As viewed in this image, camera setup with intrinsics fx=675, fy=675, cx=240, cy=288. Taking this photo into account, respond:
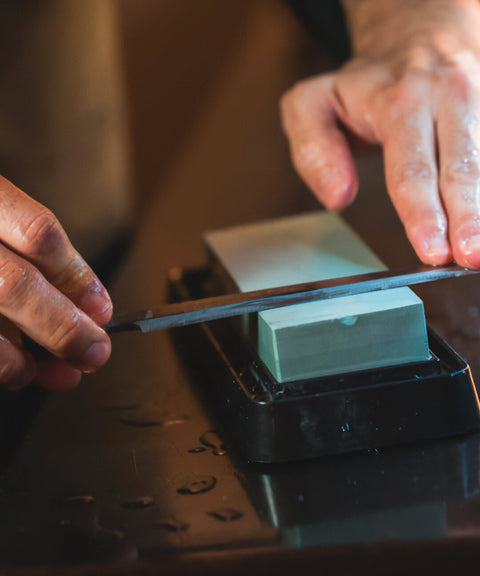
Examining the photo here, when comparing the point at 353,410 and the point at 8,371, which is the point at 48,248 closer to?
the point at 8,371

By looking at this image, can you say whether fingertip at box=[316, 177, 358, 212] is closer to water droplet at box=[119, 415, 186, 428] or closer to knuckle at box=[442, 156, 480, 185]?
knuckle at box=[442, 156, 480, 185]

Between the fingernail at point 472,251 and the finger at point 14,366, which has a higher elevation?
the finger at point 14,366

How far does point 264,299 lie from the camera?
574 mm

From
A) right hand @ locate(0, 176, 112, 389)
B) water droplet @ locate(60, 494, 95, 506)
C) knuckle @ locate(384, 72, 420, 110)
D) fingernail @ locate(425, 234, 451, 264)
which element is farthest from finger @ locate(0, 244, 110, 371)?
knuckle @ locate(384, 72, 420, 110)

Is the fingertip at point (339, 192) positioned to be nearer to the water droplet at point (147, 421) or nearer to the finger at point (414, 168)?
the finger at point (414, 168)

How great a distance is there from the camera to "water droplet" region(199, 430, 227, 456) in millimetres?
551

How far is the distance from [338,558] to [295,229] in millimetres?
440

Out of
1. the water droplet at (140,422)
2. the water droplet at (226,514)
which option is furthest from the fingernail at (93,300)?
the water droplet at (226,514)

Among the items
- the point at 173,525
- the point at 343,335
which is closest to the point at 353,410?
the point at 343,335

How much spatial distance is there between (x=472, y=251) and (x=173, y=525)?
342mm

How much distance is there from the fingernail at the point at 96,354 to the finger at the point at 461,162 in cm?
32

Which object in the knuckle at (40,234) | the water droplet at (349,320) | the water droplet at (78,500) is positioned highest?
the knuckle at (40,234)

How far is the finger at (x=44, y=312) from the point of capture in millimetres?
545

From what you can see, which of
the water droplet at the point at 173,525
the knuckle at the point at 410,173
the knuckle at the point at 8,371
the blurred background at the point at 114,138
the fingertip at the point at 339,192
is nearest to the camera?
the water droplet at the point at 173,525
